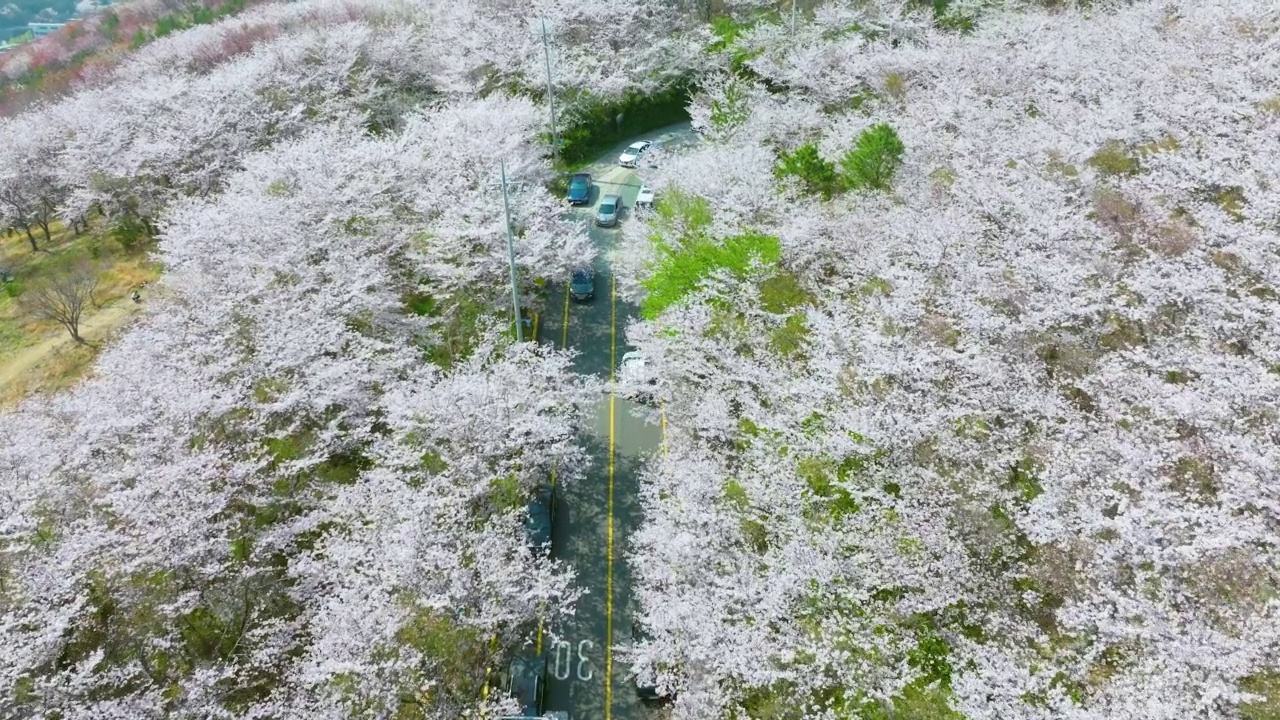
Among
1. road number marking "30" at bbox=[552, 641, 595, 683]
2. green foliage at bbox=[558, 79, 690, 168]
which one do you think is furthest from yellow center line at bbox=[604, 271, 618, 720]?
green foliage at bbox=[558, 79, 690, 168]

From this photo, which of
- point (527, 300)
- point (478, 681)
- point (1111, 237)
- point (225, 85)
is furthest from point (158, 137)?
point (1111, 237)

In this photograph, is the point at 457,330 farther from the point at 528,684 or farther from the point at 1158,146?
the point at 1158,146

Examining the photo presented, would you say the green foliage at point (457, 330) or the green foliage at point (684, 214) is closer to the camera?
the green foliage at point (457, 330)

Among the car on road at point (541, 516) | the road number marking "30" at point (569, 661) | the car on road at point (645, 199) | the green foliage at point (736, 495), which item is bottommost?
the road number marking "30" at point (569, 661)

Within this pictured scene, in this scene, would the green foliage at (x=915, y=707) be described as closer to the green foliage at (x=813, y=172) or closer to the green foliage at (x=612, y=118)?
the green foliage at (x=813, y=172)

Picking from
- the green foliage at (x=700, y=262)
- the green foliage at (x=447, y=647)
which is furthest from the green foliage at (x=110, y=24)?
the green foliage at (x=447, y=647)
